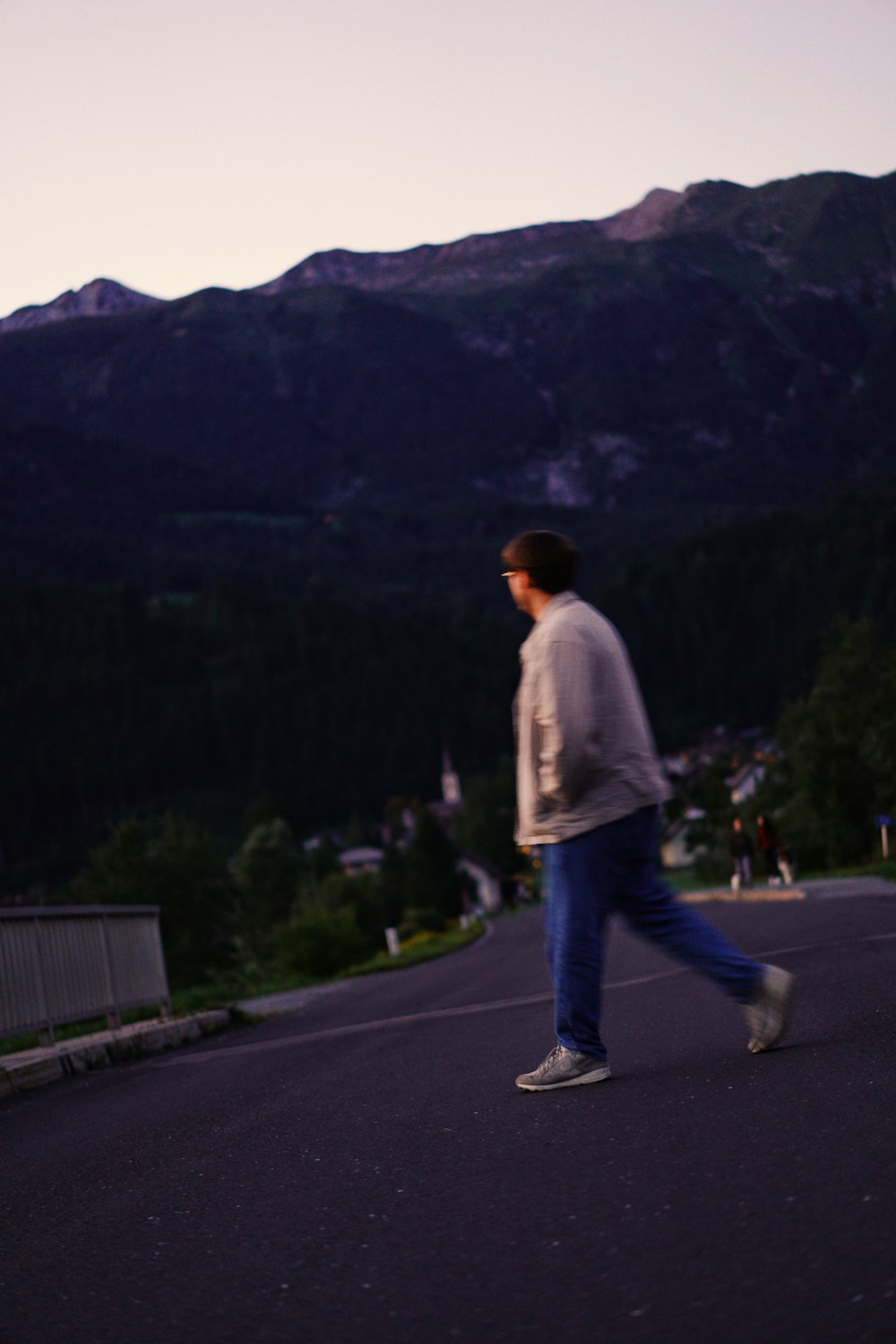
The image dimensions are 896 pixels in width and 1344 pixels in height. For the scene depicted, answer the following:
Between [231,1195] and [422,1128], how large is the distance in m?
1.00

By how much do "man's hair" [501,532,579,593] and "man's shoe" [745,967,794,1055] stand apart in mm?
1706

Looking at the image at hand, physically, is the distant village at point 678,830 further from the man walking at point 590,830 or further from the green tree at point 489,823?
the man walking at point 590,830

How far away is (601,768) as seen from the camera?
19.9 ft

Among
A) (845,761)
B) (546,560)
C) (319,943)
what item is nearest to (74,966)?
(546,560)

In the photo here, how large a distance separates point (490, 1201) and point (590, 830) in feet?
6.57

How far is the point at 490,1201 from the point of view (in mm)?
4250

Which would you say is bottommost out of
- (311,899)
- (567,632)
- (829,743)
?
(311,899)

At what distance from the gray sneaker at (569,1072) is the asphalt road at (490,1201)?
3.0 inches

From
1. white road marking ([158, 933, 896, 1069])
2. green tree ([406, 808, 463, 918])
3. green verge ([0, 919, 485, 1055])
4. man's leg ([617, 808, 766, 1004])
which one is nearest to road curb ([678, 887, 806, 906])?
green verge ([0, 919, 485, 1055])

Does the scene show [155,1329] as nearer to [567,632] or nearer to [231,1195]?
[231,1195]

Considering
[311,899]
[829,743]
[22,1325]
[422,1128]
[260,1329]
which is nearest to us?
[260,1329]


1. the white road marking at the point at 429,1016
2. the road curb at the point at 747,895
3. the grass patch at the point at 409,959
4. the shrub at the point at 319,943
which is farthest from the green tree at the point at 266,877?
the white road marking at the point at 429,1016

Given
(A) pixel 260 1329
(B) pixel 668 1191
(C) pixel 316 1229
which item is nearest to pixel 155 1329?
(A) pixel 260 1329

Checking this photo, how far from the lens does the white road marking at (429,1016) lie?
11750 mm
